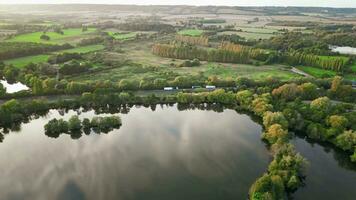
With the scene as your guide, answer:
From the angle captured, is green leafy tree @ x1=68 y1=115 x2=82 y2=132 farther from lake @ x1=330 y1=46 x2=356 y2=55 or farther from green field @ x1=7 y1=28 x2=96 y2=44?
lake @ x1=330 y1=46 x2=356 y2=55

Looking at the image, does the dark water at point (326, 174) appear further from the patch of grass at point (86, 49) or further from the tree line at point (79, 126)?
the patch of grass at point (86, 49)

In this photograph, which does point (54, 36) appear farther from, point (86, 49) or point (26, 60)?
point (26, 60)

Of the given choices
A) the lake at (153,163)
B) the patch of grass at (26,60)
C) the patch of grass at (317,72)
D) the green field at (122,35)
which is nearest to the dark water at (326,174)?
the lake at (153,163)

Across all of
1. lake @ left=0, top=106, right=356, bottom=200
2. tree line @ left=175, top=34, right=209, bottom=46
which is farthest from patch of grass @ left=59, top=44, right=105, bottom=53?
lake @ left=0, top=106, right=356, bottom=200

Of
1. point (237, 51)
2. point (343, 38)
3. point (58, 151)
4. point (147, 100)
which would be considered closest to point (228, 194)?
point (58, 151)

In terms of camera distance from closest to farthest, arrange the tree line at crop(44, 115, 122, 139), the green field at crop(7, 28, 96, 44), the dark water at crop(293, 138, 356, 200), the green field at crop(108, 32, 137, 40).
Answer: the dark water at crop(293, 138, 356, 200)
the tree line at crop(44, 115, 122, 139)
the green field at crop(7, 28, 96, 44)
the green field at crop(108, 32, 137, 40)

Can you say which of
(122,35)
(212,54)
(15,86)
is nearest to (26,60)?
(15,86)
